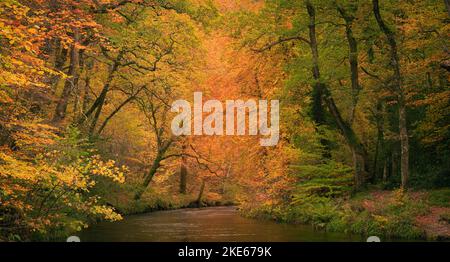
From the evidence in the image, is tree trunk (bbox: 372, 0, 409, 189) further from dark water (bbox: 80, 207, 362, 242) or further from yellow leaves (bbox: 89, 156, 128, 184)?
yellow leaves (bbox: 89, 156, 128, 184)

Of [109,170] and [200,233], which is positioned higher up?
[109,170]

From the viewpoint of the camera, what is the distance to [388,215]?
54.4ft

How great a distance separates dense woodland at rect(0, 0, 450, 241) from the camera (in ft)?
54.0

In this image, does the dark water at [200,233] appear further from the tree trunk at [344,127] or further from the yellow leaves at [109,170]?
the yellow leaves at [109,170]

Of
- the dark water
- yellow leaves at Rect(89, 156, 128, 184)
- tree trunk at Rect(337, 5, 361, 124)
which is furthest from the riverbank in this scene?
yellow leaves at Rect(89, 156, 128, 184)

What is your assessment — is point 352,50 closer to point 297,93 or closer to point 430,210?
point 297,93

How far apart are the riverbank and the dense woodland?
0.18 feet

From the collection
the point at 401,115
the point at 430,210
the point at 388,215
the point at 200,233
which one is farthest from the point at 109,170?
the point at 401,115

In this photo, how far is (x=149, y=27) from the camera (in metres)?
21.3

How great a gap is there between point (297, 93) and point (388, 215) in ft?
33.3

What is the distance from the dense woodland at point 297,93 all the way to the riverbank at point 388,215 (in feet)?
0.18

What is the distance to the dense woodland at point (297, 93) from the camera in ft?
54.0
